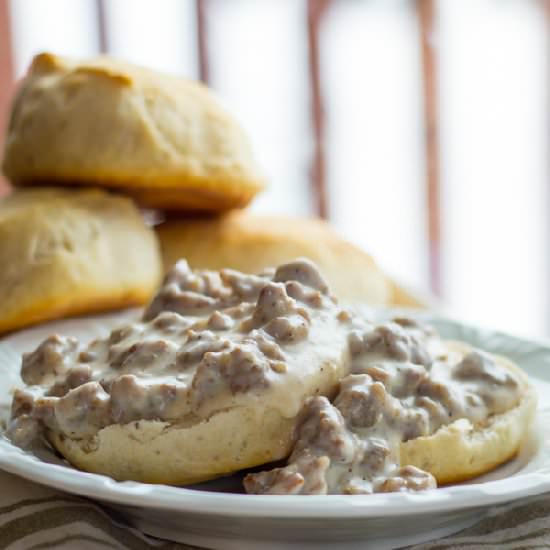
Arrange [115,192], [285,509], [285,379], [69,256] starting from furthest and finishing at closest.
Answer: [115,192], [69,256], [285,379], [285,509]

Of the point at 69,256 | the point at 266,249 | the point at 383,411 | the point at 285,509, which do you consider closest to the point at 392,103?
the point at 266,249

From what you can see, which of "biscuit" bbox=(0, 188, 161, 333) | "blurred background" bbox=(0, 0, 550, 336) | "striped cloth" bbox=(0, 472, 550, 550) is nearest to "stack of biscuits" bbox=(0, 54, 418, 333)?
"biscuit" bbox=(0, 188, 161, 333)

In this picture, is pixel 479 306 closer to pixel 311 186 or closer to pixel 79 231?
pixel 311 186

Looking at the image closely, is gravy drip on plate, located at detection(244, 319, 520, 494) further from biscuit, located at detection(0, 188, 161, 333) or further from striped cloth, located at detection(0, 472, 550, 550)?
biscuit, located at detection(0, 188, 161, 333)

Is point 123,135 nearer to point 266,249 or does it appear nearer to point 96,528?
point 266,249

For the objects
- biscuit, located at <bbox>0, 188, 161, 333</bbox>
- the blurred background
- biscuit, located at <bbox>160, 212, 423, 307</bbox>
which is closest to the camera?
biscuit, located at <bbox>0, 188, 161, 333</bbox>

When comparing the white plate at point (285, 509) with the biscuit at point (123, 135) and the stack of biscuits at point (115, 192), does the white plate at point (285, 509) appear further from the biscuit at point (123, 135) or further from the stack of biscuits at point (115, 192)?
the biscuit at point (123, 135)
